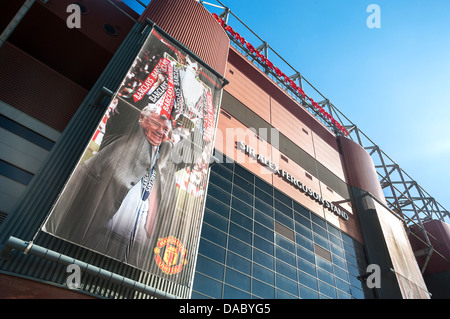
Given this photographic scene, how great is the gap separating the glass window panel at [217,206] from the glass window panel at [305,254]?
7337 mm

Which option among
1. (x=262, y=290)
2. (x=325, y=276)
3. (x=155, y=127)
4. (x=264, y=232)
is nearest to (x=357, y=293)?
(x=325, y=276)

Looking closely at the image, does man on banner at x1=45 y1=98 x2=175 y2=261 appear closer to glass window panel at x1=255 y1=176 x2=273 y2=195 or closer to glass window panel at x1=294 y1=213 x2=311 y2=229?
glass window panel at x1=255 y1=176 x2=273 y2=195

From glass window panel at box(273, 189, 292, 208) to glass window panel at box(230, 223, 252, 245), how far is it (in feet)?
19.1

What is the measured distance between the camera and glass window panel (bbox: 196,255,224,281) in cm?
1539

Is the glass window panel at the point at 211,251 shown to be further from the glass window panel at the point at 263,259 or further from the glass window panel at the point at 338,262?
the glass window panel at the point at 338,262

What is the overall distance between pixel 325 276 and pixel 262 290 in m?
7.74

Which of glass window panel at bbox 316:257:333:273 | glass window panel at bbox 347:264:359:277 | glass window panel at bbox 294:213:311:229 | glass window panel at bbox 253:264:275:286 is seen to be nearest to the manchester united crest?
glass window panel at bbox 253:264:275:286

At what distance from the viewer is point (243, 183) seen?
71.4 feet

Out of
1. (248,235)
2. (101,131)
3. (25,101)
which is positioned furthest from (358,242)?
(25,101)

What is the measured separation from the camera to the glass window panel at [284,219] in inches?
889

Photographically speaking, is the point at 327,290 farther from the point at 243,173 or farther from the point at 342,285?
the point at 243,173

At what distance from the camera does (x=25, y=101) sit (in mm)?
16031
